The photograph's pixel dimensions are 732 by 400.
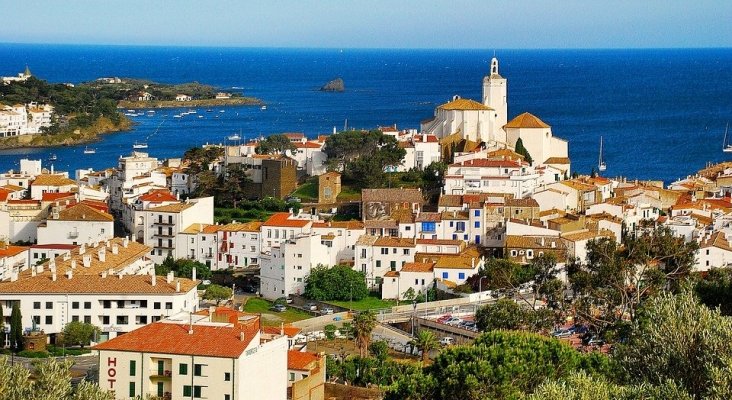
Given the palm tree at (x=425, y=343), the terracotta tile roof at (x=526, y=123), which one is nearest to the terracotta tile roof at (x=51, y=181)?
the terracotta tile roof at (x=526, y=123)

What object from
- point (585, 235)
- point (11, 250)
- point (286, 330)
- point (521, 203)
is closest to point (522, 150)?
point (521, 203)

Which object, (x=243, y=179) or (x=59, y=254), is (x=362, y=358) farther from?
→ (x=243, y=179)

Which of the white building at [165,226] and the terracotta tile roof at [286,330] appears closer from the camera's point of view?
the terracotta tile roof at [286,330]

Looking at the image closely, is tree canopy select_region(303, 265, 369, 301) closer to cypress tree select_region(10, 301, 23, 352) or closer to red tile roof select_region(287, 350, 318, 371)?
cypress tree select_region(10, 301, 23, 352)

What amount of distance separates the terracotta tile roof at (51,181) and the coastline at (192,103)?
2433 inches

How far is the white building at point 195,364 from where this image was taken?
67.9 feet

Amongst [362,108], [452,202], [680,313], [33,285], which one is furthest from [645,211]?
[362,108]

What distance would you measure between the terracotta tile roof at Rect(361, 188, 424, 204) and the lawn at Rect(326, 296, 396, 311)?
493cm

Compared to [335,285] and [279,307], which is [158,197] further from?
[335,285]

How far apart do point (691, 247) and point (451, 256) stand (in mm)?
5794

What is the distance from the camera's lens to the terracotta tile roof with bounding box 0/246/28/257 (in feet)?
108

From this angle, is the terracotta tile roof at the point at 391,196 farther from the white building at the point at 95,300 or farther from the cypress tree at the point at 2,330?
the cypress tree at the point at 2,330

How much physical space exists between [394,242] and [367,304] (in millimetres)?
2578

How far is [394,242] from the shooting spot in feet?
111
